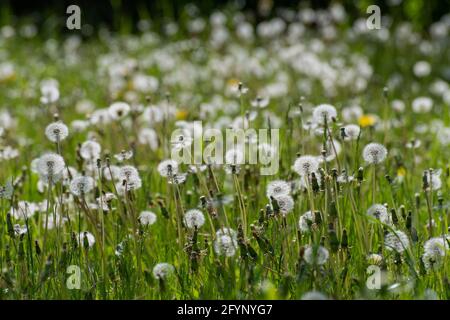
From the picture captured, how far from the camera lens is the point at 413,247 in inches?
74.5

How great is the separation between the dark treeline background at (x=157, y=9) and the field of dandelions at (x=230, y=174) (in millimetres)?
240

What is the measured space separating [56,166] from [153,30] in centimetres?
591

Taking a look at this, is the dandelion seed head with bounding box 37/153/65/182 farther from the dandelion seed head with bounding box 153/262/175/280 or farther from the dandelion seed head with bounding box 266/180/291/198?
the dandelion seed head with bounding box 266/180/291/198

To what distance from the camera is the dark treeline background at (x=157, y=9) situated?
22.6 ft

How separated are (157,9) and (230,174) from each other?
5915mm

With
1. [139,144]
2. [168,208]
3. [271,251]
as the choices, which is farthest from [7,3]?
[271,251]

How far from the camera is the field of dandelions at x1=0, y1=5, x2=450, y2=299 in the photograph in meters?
1.84

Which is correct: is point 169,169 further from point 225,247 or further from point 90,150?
point 90,150

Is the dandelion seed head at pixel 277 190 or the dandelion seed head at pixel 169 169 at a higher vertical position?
the dandelion seed head at pixel 169 169

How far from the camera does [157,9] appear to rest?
8.30 m

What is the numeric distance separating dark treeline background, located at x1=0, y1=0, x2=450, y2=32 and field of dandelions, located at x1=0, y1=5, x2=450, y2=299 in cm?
24

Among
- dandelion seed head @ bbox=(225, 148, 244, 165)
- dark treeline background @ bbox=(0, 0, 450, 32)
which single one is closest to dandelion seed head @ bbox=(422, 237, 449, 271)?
dandelion seed head @ bbox=(225, 148, 244, 165)

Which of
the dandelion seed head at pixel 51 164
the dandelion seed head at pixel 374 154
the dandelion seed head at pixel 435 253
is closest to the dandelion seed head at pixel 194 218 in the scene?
the dandelion seed head at pixel 51 164

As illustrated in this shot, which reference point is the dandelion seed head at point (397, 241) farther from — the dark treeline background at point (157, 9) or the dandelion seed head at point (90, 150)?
the dark treeline background at point (157, 9)
